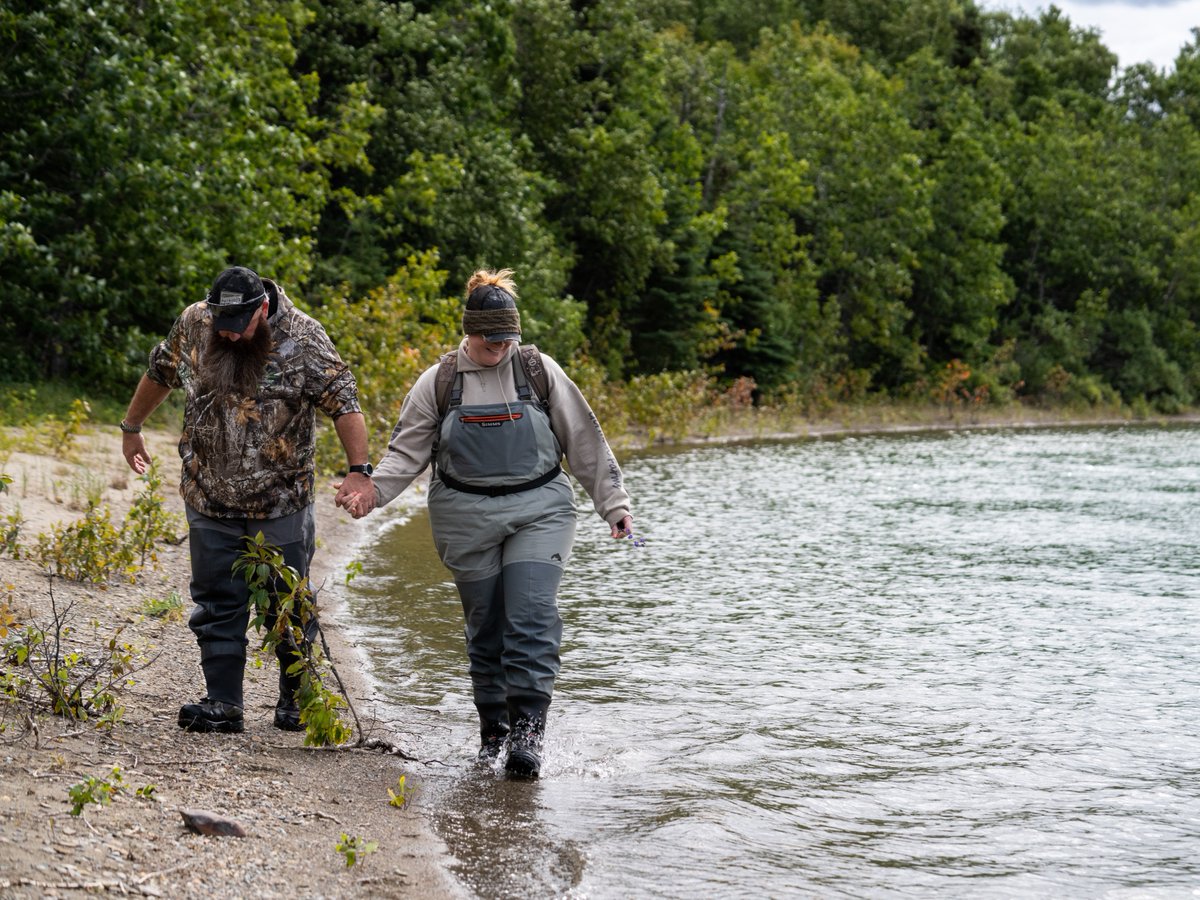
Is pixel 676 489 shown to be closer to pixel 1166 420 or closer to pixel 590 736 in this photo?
pixel 590 736

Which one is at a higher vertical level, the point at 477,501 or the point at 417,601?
the point at 477,501

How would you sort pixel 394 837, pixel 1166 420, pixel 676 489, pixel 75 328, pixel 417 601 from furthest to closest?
pixel 1166 420, pixel 676 489, pixel 75 328, pixel 417 601, pixel 394 837

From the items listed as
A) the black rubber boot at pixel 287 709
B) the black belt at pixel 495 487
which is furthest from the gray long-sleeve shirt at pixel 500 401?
the black rubber boot at pixel 287 709

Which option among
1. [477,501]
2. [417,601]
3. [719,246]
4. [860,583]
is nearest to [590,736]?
[477,501]

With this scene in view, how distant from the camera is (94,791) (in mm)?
4602

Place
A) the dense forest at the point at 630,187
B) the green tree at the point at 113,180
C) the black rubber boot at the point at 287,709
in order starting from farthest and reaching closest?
the dense forest at the point at 630,187
the green tree at the point at 113,180
the black rubber boot at the point at 287,709

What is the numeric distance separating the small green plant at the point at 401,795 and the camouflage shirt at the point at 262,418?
124 centimetres

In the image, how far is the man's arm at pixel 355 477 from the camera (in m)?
6.04

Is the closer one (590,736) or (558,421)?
(558,421)

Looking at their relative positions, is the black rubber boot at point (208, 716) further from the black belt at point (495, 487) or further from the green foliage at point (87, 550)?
the green foliage at point (87, 550)

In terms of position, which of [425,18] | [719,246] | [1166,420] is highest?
[425,18]

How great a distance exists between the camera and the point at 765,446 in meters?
32.0

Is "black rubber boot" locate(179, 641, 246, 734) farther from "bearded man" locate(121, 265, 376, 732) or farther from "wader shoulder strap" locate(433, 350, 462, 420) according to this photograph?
"wader shoulder strap" locate(433, 350, 462, 420)

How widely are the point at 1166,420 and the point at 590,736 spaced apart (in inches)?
2056
